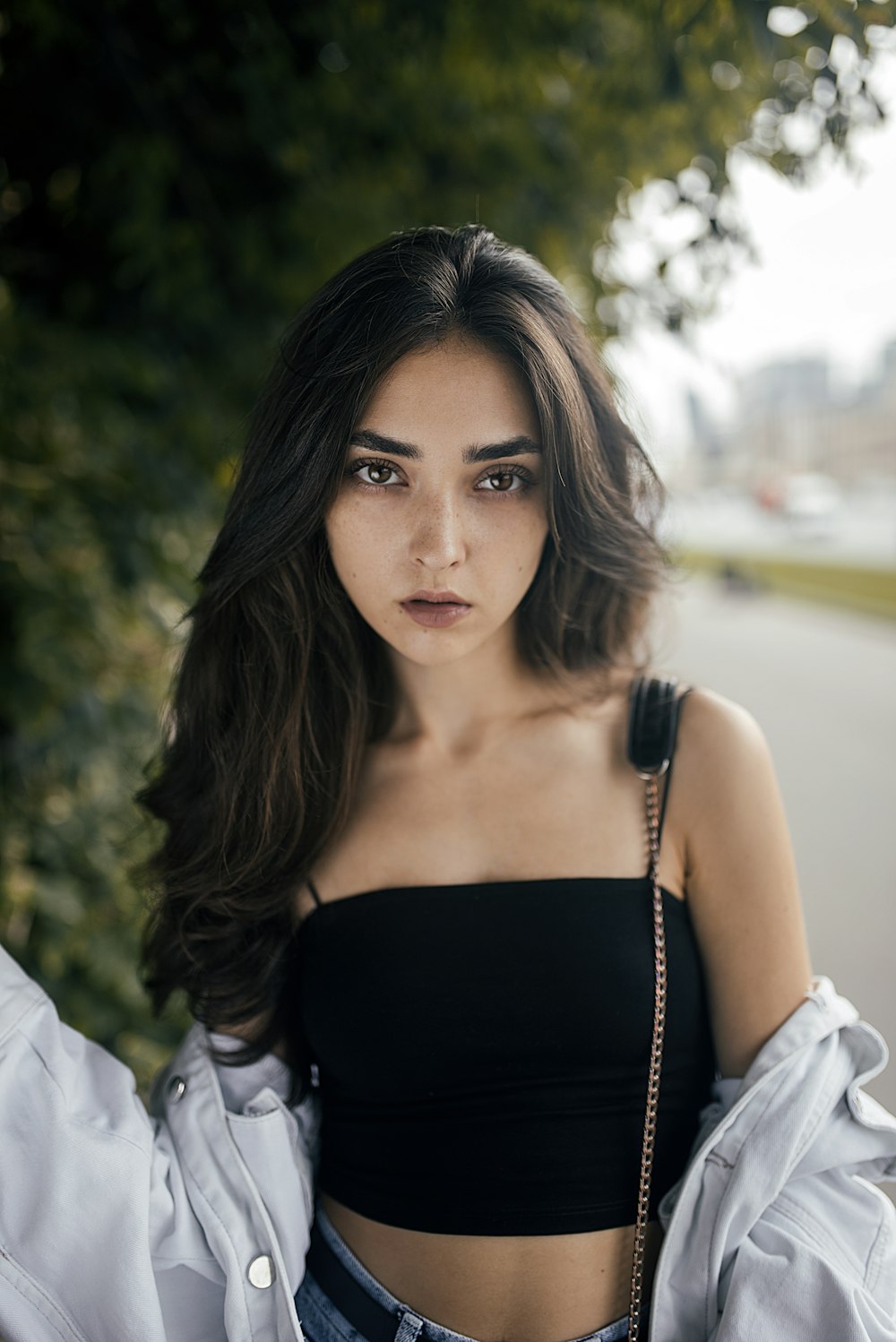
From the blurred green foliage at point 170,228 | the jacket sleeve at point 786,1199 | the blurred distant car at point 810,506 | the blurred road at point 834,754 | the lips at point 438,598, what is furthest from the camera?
the blurred distant car at point 810,506

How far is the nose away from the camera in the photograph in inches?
46.7

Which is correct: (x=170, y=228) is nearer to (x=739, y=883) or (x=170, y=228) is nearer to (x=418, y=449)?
(x=418, y=449)

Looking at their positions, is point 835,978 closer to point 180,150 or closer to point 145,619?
point 145,619

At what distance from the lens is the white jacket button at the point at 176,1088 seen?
1364 mm

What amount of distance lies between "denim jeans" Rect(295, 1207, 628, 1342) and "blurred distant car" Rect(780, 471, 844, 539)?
3221 mm

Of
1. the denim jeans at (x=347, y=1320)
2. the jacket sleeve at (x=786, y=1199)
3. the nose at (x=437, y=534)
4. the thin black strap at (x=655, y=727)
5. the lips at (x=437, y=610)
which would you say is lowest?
the denim jeans at (x=347, y=1320)

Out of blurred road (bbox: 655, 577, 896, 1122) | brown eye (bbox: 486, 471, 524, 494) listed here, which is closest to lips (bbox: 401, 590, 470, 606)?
brown eye (bbox: 486, 471, 524, 494)

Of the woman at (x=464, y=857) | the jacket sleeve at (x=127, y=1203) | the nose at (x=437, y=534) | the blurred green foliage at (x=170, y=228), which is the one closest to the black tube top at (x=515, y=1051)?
the woman at (x=464, y=857)

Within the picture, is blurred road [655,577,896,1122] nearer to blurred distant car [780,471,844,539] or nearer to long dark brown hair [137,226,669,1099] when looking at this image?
long dark brown hair [137,226,669,1099]

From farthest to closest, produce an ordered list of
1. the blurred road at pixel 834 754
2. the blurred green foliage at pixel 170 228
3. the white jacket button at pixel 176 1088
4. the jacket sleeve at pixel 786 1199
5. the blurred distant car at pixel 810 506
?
the blurred distant car at pixel 810 506 → the blurred road at pixel 834 754 → the blurred green foliage at pixel 170 228 → the white jacket button at pixel 176 1088 → the jacket sleeve at pixel 786 1199

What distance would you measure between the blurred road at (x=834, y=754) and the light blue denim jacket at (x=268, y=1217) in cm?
65

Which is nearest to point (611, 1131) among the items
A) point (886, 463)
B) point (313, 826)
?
point (313, 826)

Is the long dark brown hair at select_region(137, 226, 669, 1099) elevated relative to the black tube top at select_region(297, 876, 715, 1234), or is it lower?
elevated

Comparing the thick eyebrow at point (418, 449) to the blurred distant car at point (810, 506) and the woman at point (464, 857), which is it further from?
the blurred distant car at point (810, 506)
